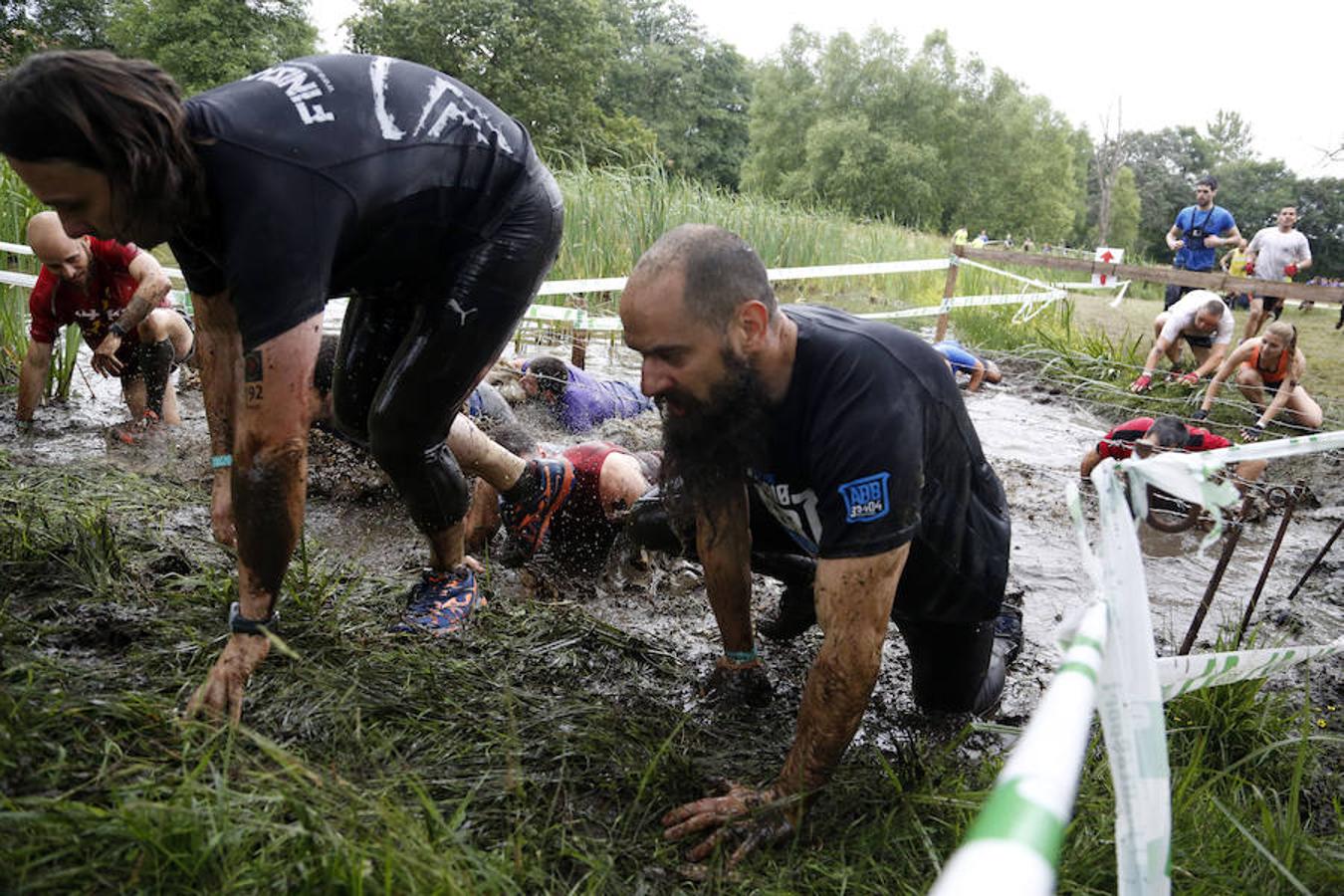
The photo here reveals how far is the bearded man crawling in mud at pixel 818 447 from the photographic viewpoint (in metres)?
1.85

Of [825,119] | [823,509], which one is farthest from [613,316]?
[825,119]

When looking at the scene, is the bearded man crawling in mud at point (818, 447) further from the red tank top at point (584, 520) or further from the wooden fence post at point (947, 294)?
the wooden fence post at point (947, 294)

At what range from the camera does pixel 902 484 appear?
1.86 meters

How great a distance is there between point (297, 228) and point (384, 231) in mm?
370

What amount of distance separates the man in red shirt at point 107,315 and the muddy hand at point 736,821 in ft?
14.8

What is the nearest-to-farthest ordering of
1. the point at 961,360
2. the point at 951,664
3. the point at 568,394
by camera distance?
the point at 951,664 < the point at 568,394 < the point at 961,360

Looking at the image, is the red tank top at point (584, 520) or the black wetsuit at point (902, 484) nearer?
the black wetsuit at point (902, 484)

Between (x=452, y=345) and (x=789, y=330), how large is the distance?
946 millimetres

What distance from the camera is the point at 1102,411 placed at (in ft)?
27.0

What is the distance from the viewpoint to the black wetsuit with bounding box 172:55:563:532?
1.74 meters

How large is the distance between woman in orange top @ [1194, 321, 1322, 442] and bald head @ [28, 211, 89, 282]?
7.70 metres

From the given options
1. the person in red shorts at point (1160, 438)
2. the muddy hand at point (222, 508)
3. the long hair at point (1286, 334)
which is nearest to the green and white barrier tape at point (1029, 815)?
the muddy hand at point (222, 508)

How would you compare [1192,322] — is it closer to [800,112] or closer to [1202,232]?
[1202,232]

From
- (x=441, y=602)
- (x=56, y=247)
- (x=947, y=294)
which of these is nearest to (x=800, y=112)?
(x=947, y=294)
